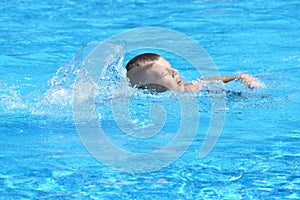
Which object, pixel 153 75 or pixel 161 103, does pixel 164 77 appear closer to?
pixel 153 75

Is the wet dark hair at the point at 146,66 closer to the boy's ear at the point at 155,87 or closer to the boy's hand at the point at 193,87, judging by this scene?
the boy's ear at the point at 155,87

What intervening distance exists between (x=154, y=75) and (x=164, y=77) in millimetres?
78

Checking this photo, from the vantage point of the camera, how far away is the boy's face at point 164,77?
5.05 meters

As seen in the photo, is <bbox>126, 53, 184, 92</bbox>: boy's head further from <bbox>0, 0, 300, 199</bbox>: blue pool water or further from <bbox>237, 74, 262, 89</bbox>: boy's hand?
<bbox>237, 74, 262, 89</bbox>: boy's hand

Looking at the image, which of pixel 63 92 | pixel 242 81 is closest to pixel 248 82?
pixel 242 81

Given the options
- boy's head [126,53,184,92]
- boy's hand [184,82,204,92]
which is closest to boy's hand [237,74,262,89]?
boy's hand [184,82,204,92]

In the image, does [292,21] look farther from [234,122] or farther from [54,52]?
[234,122]

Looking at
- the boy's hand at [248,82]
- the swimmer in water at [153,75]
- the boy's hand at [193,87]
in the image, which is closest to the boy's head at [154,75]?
the swimmer in water at [153,75]

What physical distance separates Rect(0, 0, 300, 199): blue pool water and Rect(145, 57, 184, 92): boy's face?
83mm

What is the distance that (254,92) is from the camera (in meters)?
5.17

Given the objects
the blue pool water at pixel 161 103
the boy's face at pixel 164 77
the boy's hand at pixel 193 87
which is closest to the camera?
the blue pool water at pixel 161 103

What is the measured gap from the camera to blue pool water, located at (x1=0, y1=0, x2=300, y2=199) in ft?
11.0

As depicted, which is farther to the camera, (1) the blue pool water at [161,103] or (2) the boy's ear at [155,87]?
(2) the boy's ear at [155,87]

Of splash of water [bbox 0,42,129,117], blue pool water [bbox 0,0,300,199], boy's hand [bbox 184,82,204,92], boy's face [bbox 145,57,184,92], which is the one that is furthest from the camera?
boy's hand [bbox 184,82,204,92]
